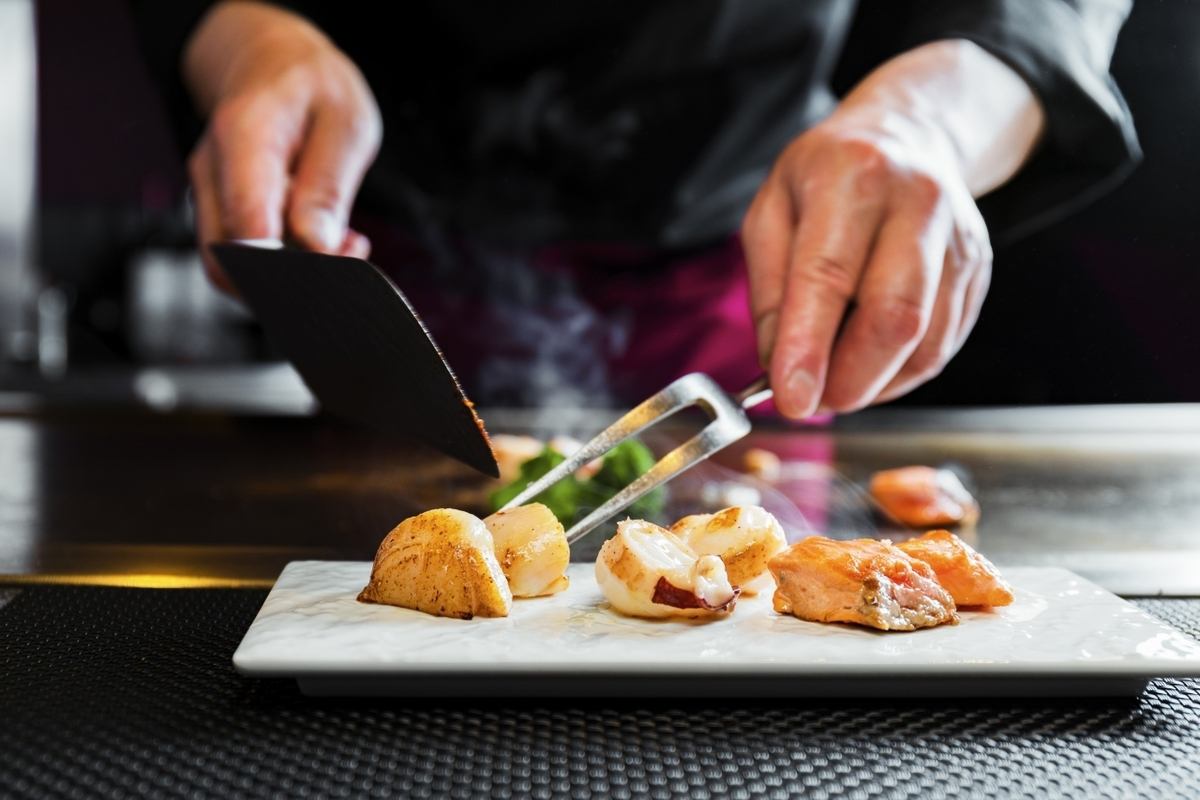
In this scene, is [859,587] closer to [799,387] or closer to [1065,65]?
[799,387]

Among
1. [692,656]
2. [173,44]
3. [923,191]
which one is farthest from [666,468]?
[173,44]

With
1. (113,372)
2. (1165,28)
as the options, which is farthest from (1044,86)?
(113,372)

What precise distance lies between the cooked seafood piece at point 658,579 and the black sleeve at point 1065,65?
0.85 metres

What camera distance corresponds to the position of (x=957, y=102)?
1267mm

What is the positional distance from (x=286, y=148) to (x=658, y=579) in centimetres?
91

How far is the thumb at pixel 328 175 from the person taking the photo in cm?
130

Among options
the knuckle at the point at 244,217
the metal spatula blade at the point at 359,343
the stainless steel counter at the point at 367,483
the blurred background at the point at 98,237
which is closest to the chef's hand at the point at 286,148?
the knuckle at the point at 244,217

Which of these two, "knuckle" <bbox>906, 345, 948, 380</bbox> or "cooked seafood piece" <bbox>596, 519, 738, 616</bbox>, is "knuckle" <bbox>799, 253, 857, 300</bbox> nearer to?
"knuckle" <bbox>906, 345, 948, 380</bbox>

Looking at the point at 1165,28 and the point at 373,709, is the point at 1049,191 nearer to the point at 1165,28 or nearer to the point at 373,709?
the point at 1165,28

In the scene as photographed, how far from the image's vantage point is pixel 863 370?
1.10m

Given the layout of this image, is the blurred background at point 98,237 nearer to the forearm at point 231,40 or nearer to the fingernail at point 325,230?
the forearm at point 231,40

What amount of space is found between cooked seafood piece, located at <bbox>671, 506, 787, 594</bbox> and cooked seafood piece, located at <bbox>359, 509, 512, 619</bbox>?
0.44 feet

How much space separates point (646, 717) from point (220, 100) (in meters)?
1.41

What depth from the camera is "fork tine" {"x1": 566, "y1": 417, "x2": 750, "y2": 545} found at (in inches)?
32.1
